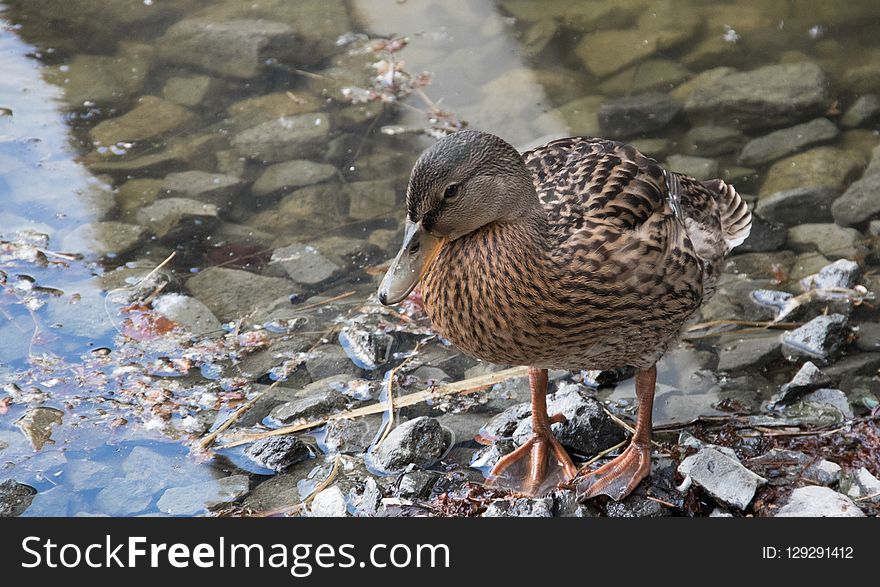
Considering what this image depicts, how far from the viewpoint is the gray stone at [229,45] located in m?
6.92

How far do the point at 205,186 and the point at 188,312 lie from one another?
3.94 ft

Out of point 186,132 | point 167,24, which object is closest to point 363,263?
point 186,132

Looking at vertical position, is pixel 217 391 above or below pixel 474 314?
below

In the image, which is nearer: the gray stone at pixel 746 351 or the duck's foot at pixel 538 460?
the duck's foot at pixel 538 460

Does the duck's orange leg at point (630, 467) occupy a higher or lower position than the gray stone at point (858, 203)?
higher

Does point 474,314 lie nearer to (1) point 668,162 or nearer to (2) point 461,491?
(2) point 461,491

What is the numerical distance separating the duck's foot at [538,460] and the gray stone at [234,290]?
1.70 metres

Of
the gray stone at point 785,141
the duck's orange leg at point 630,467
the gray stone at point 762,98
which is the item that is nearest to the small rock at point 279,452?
the duck's orange leg at point 630,467

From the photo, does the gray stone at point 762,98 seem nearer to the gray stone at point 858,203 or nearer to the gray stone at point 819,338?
the gray stone at point 858,203

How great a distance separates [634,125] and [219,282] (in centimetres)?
288

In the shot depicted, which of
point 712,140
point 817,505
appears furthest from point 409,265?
point 712,140

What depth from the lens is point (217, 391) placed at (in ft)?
14.7

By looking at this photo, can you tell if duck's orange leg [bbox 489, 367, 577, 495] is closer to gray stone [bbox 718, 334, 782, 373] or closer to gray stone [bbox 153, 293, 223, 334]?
gray stone [bbox 718, 334, 782, 373]

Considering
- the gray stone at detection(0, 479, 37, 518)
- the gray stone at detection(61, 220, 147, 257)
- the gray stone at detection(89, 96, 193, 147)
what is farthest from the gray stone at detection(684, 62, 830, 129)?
the gray stone at detection(0, 479, 37, 518)
